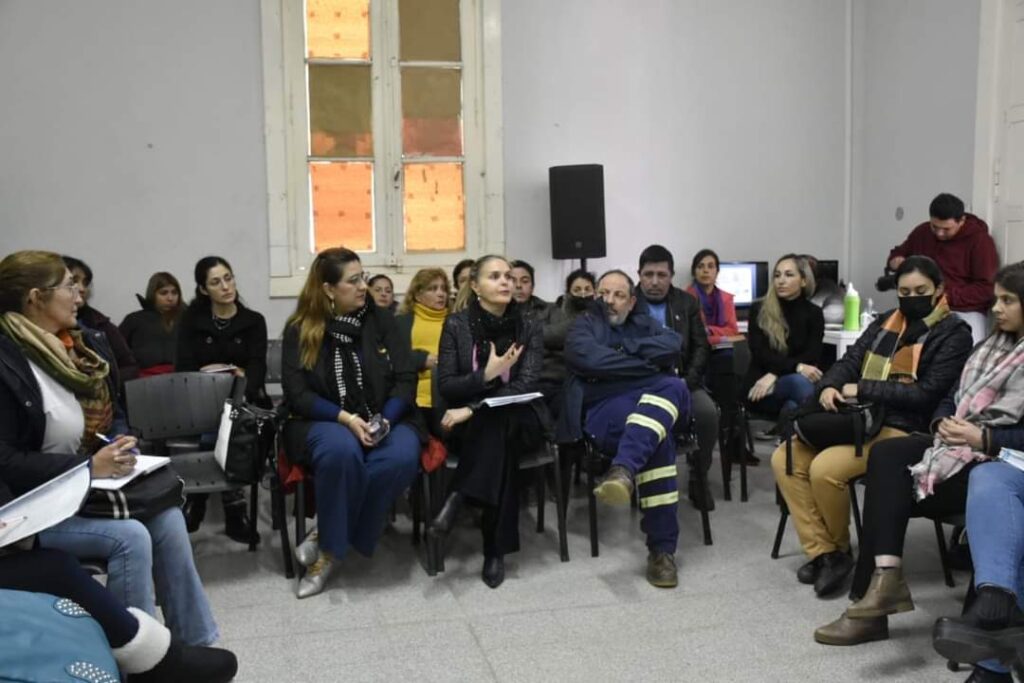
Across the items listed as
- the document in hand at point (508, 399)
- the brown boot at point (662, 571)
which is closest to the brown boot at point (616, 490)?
the brown boot at point (662, 571)

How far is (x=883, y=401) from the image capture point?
325 cm

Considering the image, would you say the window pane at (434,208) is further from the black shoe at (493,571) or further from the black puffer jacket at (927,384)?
the black puffer jacket at (927,384)

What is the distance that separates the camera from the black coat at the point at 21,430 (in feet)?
8.21

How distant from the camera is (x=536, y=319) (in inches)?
151

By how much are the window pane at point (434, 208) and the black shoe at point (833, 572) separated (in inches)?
150

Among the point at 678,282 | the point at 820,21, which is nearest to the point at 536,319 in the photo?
the point at 678,282

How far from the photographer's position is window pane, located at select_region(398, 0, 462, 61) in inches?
249

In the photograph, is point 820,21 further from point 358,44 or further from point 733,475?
point 733,475

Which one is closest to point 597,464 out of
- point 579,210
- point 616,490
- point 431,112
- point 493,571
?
point 616,490

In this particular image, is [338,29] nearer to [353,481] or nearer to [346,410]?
[346,410]

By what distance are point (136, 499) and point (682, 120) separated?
518cm

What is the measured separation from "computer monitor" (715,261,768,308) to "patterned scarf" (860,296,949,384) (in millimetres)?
3084

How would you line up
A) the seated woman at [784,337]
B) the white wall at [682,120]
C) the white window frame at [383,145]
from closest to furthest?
the seated woman at [784,337] → the white window frame at [383,145] → the white wall at [682,120]

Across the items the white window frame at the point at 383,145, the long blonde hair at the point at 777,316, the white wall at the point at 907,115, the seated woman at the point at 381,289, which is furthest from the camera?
the white window frame at the point at 383,145
